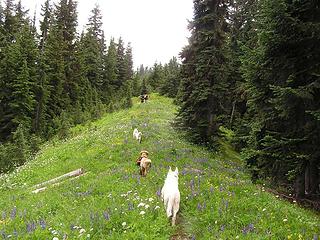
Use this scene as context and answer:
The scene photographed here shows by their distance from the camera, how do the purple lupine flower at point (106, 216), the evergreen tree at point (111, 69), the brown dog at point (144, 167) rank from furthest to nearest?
the evergreen tree at point (111, 69) < the brown dog at point (144, 167) < the purple lupine flower at point (106, 216)

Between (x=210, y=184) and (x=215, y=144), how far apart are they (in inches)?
619

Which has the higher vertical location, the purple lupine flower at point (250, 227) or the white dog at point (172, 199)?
the white dog at point (172, 199)

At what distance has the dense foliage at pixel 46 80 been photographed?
4716 centimetres

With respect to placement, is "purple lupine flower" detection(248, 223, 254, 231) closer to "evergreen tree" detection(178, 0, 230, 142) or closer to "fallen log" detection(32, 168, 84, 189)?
"fallen log" detection(32, 168, 84, 189)

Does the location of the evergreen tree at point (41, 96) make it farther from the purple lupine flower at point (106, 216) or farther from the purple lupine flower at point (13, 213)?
the purple lupine flower at point (106, 216)

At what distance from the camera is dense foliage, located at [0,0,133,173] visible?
47.2 meters

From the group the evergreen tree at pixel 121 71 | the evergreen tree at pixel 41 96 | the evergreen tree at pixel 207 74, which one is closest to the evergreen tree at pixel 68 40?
the evergreen tree at pixel 41 96

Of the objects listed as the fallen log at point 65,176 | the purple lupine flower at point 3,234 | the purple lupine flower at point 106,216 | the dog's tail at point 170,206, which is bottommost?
the fallen log at point 65,176

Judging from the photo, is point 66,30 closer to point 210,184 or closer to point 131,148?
point 131,148

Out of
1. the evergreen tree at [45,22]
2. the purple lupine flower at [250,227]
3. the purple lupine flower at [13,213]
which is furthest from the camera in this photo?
the evergreen tree at [45,22]

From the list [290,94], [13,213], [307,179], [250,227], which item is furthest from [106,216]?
[307,179]

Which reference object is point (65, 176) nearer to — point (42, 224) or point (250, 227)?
point (42, 224)

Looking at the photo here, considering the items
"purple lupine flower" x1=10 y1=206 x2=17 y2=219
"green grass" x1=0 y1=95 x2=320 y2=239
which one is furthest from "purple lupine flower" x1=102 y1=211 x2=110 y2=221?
"purple lupine flower" x1=10 y1=206 x2=17 y2=219

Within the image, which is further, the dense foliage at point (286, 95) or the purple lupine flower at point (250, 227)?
the dense foliage at point (286, 95)
